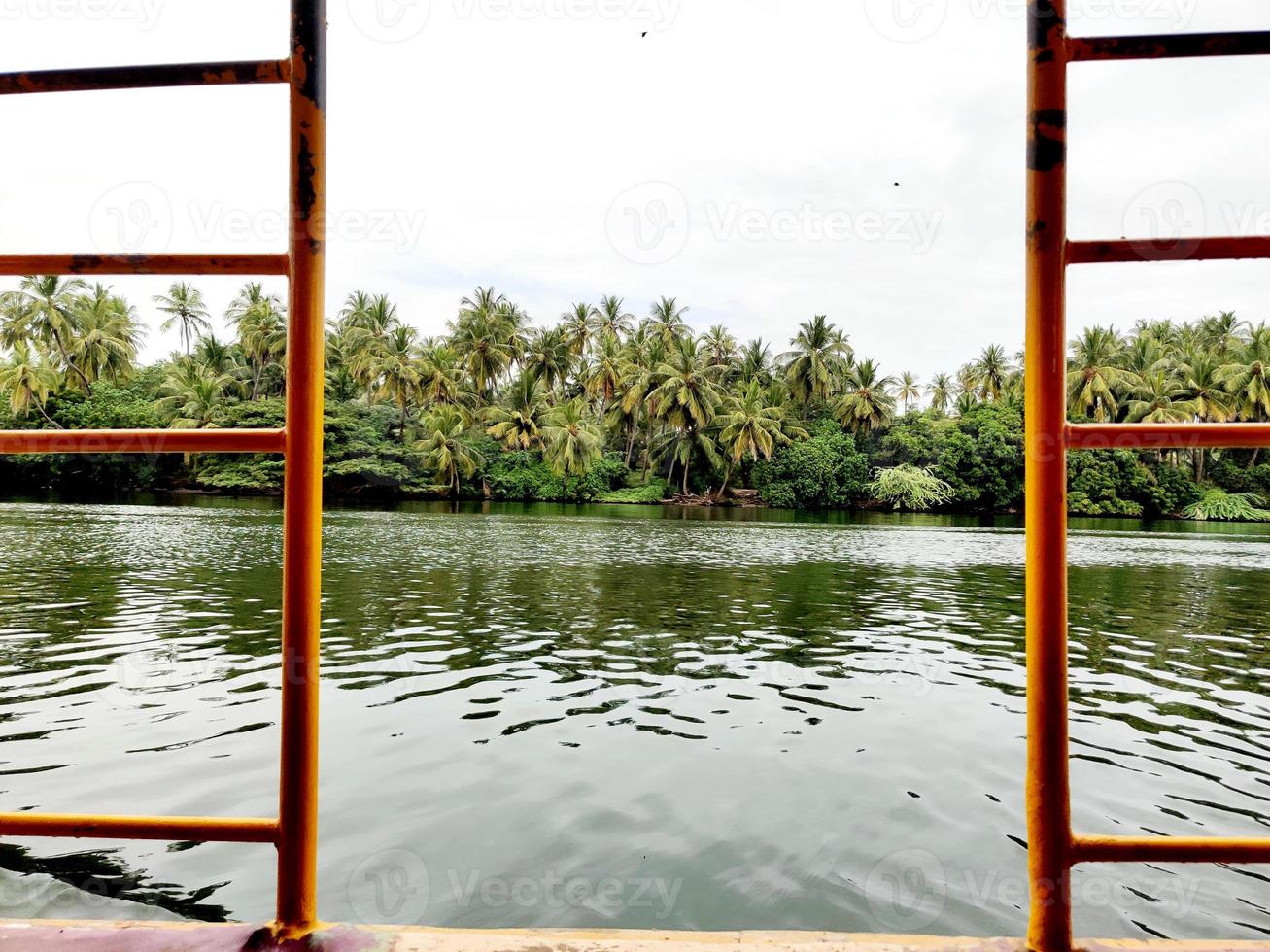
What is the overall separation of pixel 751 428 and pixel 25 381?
37.5 meters

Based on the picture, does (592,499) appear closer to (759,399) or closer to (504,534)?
(759,399)

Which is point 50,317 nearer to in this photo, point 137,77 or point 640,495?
point 640,495

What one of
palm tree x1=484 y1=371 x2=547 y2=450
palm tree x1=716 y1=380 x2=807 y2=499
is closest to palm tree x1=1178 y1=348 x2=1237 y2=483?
palm tree x1=716 y1=380 x2=807 y2=499

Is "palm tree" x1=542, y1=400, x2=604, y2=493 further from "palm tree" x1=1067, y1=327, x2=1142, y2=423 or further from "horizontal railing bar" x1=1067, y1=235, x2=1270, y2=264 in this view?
"horizontal railing bar" x1=1067, y1=235, x2=1270, y2=264

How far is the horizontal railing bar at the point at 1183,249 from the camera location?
4.09 feet

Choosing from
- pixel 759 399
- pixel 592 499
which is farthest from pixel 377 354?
pixel 759 399

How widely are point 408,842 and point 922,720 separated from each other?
15.3 ft

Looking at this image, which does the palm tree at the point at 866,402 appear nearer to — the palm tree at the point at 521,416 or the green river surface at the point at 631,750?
the palm tree at the point at 521,416

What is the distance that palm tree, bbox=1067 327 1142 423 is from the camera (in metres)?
46.7

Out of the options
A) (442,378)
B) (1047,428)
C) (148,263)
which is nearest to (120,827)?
(148,263)

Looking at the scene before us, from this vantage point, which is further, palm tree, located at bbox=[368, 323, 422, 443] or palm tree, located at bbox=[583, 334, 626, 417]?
palm tree, located at bbox=[583, 334, 626, 417]

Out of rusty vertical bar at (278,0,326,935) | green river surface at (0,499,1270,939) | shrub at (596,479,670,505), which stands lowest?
green river surface at (0,499,1270,939)

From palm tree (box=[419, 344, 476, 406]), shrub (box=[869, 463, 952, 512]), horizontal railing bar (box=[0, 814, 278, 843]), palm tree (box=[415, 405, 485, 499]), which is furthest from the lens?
shrub (box=[869, 463, 952, 512])

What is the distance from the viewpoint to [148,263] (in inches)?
53.9
